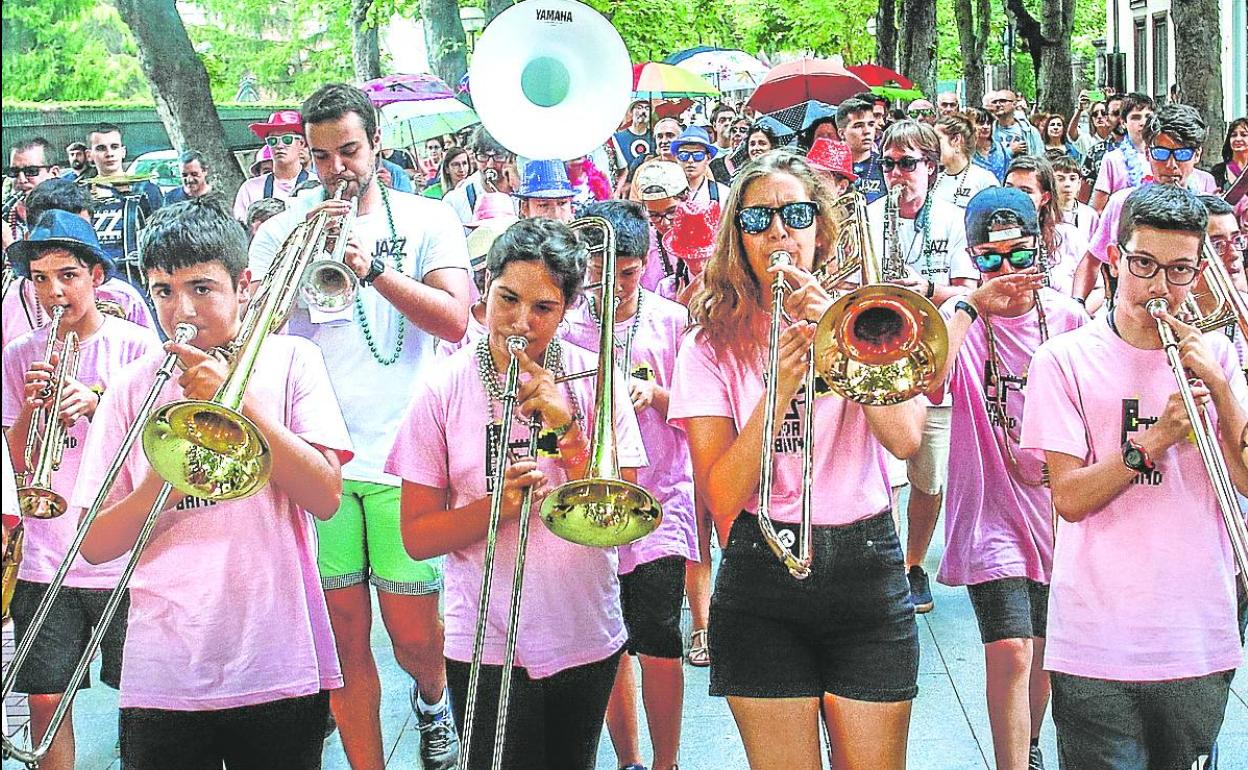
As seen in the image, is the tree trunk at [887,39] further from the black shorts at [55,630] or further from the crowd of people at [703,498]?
the black shorts at [55,630]

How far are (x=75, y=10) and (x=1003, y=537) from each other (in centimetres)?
281

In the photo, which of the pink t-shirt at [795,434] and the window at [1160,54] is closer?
the pink t-shirt at [795,434]

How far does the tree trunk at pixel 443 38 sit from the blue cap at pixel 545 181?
13316 millimetres

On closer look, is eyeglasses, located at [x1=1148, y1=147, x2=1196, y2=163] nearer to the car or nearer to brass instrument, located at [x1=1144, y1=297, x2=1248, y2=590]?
brass instrument, located at [x1=1144, y1=297, x2=1248, y2=590]

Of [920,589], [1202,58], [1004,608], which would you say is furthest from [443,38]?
[1004,608]

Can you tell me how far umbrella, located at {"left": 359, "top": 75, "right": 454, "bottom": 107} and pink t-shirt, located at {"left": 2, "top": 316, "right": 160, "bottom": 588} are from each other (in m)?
9.63

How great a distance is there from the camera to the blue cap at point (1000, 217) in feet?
14.3

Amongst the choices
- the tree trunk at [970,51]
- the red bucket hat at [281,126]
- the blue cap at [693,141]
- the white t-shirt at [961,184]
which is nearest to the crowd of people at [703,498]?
the white t-shirt at [961,184]

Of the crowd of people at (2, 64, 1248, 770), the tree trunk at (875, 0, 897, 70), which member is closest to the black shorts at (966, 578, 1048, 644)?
the crowd of people at (2, 64, 1248, 770)

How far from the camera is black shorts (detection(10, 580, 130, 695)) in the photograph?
4.16 metres

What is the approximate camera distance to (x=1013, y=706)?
4219mm

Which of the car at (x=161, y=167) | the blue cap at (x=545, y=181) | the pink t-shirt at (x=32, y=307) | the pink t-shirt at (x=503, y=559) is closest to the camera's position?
the pink t-shirt at (x=503, y=559)

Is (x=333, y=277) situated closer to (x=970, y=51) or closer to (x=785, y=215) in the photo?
(x=785, y=215)

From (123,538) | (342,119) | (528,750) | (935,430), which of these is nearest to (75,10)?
(123,538)
